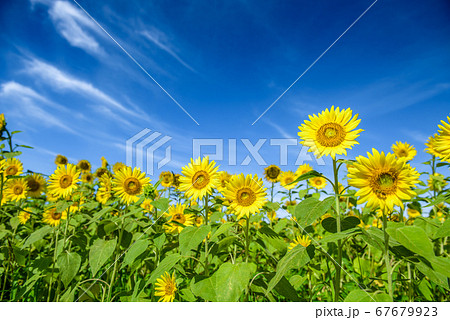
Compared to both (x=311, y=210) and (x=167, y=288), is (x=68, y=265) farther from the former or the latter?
(x=311, y=210)

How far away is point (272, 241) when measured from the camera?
2.19 m

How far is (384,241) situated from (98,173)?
5.14m

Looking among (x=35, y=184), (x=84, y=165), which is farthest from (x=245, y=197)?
(x=84, y=165)

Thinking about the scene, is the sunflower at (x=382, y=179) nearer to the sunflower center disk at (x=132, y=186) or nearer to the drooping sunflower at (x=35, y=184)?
the sunflower center disk at (x=132, y=186)

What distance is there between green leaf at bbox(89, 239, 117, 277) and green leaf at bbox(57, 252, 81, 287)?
32 centimetres

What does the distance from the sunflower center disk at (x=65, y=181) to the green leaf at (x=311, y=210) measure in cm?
312

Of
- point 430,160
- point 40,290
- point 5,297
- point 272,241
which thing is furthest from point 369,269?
point 5,297

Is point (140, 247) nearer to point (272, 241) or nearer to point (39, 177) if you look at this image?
point (272, 241)

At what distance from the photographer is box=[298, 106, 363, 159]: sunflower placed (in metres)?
2.20

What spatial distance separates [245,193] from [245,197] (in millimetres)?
40

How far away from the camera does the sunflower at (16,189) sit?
4.30m

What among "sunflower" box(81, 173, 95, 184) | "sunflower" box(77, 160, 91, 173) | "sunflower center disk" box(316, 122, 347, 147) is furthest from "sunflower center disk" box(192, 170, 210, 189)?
"sunflower" box(77, 160, 91, 173)

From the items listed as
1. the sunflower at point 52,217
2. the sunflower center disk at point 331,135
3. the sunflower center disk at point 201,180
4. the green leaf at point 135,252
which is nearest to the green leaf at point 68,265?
the green leaf at point 135,252

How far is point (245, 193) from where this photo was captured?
2605 millimetres
